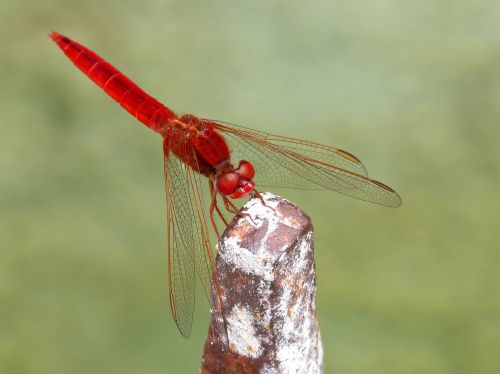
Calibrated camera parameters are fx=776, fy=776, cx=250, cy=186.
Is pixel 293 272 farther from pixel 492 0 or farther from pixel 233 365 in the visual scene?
pixel 492 0

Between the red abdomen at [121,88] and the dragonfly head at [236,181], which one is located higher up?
the red abdomen at [121,88]

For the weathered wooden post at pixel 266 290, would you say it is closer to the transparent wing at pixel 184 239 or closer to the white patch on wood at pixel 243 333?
the white patch on wood at pixel 243 333

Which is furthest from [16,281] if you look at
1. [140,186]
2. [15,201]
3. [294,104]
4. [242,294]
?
[242,294]

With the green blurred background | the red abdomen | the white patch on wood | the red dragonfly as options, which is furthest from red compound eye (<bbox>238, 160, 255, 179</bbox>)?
the green blurred background

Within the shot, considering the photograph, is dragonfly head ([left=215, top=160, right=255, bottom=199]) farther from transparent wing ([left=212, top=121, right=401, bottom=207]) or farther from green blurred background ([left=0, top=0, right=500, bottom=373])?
green blurred background ([left=0, top=0, right=500, bottom=373])

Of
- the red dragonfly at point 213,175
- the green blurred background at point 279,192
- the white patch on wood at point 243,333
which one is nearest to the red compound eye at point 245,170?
the red dragonfly at point 213,175

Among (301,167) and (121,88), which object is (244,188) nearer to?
(301,167)

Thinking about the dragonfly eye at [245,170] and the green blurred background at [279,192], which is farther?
the green blurred background at [279,192]

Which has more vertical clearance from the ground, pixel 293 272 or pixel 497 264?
pixel 497 264
